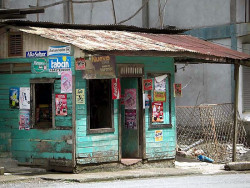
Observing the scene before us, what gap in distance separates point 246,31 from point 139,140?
861 centimetres

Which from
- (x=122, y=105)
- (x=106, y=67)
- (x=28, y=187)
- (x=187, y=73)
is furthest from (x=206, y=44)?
Answer: (x=28, y=187)

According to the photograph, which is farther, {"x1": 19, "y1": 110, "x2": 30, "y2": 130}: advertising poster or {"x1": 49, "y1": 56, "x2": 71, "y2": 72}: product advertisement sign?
{"x1": 19, "y1": 110, "x2": 30, "y2": 130}: advertising poster

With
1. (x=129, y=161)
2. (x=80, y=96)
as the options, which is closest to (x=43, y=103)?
(x=80, y=96)

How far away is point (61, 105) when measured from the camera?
14109 mm

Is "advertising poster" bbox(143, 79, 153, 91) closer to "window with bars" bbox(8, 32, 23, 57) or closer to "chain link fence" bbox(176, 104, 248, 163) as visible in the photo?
"window with bars" bbox(8, 32, 23, 57)

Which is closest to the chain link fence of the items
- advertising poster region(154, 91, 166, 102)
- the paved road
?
advertising poster region(154, 91, 166, 102)

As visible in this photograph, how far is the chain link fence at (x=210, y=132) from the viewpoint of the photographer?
19266 millimetres

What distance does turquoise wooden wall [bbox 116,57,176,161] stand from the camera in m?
15.5

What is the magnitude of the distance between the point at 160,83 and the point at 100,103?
169cm

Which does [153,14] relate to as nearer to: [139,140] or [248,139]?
[248,139]

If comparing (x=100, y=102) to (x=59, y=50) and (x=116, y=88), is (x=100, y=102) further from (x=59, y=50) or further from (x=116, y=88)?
(x=59, y=50)

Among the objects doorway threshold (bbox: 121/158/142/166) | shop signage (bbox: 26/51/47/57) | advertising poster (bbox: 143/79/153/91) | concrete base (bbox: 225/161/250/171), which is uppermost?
shop signage (bbox: 26/51/47/57)

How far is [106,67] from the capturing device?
13906 mm

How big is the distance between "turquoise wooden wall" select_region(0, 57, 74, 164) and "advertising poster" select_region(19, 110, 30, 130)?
0.10 metres
